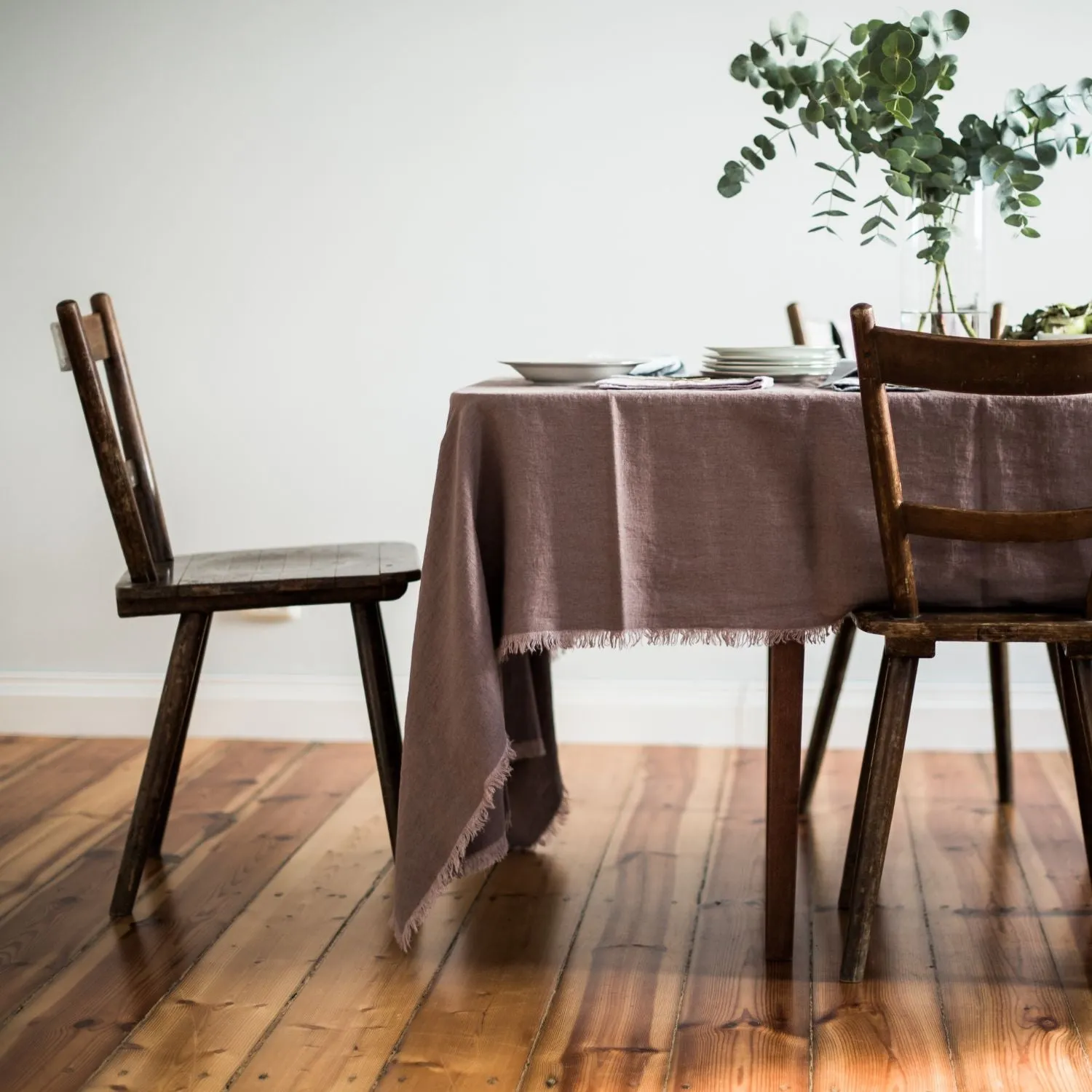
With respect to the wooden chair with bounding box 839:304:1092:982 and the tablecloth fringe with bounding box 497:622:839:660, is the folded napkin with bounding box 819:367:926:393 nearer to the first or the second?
the wooden chair with bounding box 839:304:1092:982

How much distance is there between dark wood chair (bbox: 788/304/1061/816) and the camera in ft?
7.33

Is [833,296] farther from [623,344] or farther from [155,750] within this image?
[155,750]

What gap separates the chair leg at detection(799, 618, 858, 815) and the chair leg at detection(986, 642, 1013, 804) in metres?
0.25

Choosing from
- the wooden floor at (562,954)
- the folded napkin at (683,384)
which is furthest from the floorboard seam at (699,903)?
the folded napkin at (683,384)

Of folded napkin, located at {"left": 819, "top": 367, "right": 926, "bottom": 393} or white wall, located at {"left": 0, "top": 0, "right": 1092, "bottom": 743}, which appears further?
white wall, located at {"left": 0, "top": 0, "right": 1092, "bottom": 743}

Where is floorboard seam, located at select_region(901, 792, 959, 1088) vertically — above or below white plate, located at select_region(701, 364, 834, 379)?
below

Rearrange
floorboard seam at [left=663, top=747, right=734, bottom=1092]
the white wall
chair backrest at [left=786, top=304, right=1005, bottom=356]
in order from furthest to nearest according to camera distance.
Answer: the white wall
chair backrest at [left=786, top=304, right=1005, bottom=356]
floorboard seam at [left=663, top=747, right=734, bottom=1092]

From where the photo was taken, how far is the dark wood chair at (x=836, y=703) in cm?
223

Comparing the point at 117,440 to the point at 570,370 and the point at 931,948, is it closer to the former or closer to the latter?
the point at 570,370

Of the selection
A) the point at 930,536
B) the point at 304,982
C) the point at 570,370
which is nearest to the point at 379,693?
the point at 304,982

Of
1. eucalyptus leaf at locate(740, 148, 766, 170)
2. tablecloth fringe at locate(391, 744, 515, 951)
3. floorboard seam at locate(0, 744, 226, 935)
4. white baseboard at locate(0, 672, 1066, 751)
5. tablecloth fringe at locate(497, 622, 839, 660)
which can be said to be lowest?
white baseboard at locate(0, 672, 1066, 751)

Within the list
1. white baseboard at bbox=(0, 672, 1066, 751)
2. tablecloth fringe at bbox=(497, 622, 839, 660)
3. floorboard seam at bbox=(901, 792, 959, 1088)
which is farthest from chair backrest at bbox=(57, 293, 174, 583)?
floorboard seam at bbox=(901, 792, 959, 1088)

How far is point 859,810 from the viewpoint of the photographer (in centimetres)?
185

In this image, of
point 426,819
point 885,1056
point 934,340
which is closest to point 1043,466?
point 934,340
